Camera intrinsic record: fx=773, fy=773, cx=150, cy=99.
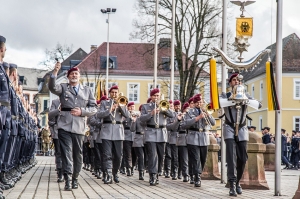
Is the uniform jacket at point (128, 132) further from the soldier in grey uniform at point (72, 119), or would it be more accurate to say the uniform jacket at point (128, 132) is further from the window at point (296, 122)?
the window at point (296, 122)

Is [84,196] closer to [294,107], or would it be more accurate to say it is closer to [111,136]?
[111,136]

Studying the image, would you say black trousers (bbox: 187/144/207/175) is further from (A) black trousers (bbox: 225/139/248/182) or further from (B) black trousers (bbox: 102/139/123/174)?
(A) black trousers (bbox: 225/139/248/182)

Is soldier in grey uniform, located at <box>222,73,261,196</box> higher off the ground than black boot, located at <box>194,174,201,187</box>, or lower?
higher

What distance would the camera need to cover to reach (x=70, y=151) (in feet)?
47.3

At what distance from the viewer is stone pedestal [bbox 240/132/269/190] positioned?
53.5 ft

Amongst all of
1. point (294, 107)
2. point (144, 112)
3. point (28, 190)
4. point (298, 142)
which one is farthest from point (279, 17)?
point (294, 107)

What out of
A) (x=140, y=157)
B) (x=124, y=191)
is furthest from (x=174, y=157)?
(x=124, y=191)

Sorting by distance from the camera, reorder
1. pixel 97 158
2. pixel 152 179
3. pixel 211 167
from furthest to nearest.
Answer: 1. pixel 97 158
2. pixel 211 167
3. pixel 152 179

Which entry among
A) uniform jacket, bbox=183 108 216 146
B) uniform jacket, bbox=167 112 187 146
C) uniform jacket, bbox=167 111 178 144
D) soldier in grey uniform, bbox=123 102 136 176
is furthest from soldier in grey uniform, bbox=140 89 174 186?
soldier in grey uniform, bbox=123 102 136 176

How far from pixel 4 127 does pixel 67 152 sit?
263 centimetres

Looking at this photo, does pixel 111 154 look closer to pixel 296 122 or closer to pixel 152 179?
pixel 152 179

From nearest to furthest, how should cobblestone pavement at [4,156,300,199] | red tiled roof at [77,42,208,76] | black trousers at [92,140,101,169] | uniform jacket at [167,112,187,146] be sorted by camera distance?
cobblestone pavement at [4,156,300,199] < uniform jacket at [167,112,187,146] < black trousers at [92,140,101,169] < red tiled roof at [77,42,208,76]

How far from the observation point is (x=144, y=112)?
58.5 ft

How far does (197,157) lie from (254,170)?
1725 mm
